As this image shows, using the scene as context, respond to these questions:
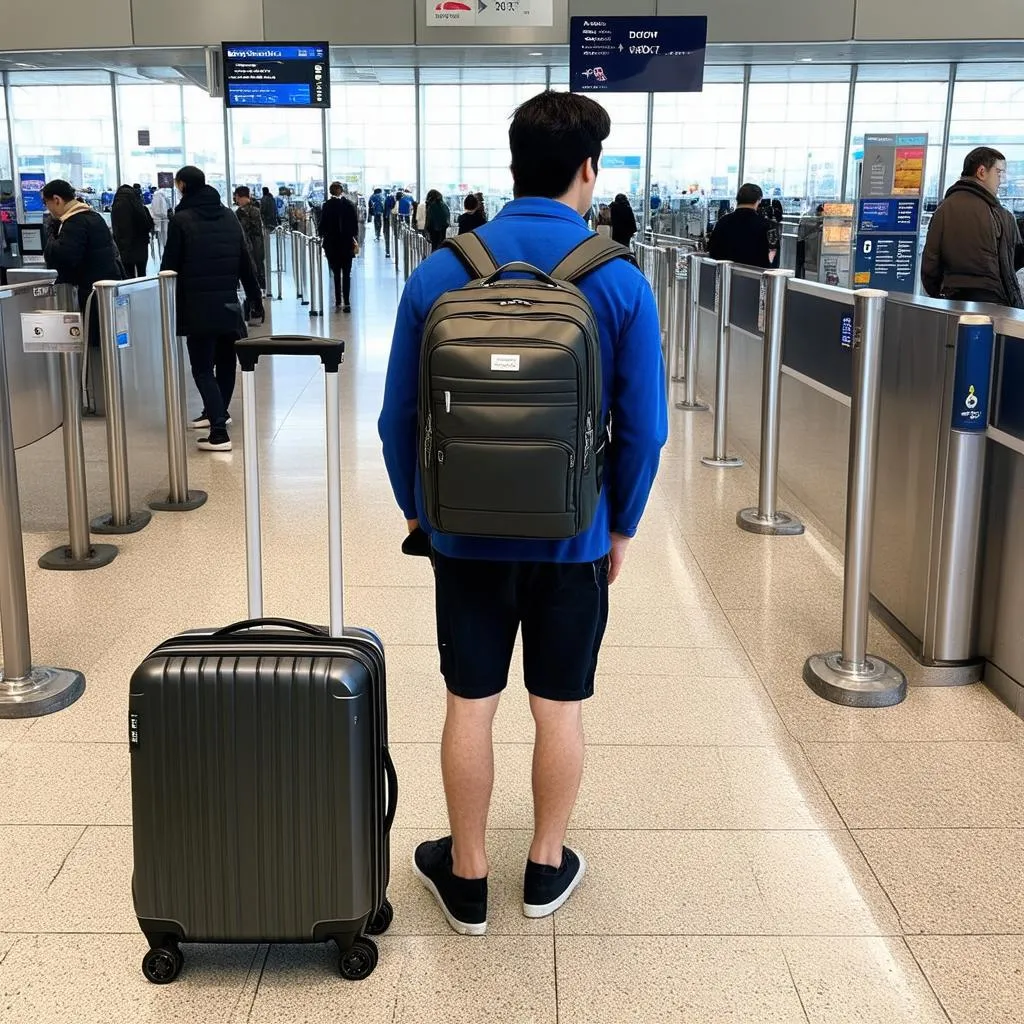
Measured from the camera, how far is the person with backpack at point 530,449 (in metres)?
1.87

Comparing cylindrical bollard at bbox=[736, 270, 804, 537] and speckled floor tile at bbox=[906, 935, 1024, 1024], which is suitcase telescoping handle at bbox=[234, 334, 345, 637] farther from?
cylindrical bollard at bbox=[736, 270, 804, 537]

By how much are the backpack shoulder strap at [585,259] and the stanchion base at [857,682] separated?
1.89 meters

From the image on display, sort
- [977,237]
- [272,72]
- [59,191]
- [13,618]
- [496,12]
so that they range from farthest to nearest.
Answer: [496,12], [272,72], [59,191], [977,237], [13,618]

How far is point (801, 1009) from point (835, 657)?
1.73 meters

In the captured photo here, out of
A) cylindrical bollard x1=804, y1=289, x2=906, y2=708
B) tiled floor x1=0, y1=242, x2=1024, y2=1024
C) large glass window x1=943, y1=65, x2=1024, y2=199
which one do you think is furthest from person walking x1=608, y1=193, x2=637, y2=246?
cylindrical bollard x1=804, y1=289, x2=906, y2=708

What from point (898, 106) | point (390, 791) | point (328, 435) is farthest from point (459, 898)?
point (898, 106)

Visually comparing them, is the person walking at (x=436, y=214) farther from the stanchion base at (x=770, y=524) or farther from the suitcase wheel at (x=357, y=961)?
the suitcase wheel at (x=357, y=961)

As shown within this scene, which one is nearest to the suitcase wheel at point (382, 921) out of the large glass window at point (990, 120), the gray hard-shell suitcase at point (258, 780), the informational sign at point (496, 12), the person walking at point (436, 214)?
the gray hard-shell suitcase at point (258, 780)

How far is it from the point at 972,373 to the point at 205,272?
176 inches

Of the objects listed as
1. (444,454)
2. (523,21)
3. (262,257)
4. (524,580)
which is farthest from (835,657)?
(262,257)

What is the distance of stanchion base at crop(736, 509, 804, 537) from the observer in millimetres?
5324

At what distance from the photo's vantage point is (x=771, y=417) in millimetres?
5227

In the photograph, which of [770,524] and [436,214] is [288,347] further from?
[436,214]

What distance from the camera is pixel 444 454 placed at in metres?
1.91
